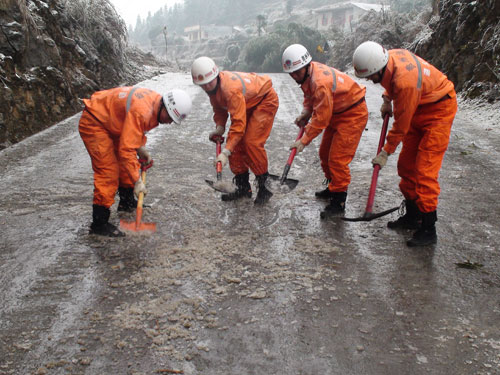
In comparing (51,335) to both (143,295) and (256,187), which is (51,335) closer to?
(143,295)

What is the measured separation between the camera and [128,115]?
133 inches

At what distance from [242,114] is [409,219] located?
6.30ft

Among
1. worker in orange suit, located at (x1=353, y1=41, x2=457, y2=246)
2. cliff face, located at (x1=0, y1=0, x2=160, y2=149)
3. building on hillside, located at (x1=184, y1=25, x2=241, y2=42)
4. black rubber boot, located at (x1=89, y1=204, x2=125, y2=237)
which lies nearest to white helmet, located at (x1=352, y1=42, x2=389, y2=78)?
worker in orange suit, located at (x1=353, y1=41, x2=457, y2=246)

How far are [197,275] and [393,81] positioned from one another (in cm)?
226

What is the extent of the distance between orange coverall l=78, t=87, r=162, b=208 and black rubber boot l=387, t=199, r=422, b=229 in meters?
2.47

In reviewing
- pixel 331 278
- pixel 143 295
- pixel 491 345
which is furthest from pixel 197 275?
pixel 491 345

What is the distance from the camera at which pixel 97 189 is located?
3680 millimetres

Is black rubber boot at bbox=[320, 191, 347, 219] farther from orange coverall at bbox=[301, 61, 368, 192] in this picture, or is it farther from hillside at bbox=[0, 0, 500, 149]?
hillside at bbox=[0, 0, 500, 149]

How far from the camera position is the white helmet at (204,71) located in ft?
13.3

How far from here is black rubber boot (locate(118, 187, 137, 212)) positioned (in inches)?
169

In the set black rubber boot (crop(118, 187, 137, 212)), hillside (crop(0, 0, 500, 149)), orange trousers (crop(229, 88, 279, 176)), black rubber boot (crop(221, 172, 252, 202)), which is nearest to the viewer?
black rubber boot (crop(118, 187, 137, 212))

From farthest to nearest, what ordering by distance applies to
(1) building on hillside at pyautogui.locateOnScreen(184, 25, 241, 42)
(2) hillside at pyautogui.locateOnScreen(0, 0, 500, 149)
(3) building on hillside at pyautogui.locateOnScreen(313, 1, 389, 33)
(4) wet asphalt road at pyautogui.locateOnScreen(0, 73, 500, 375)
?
(1) building on hillside at pyautogui.locateOnScreen(184, 25, 241, 42) → (3) building on hillside at pyautogui.locateOnScreen(313, 1, 389, 33) → (2) hillside at pyautogui.locateOnScreen(0, 0, 500, 149) → (4) wet asphalt road at pyautogui.locateOnScreen(0, 73, 500, 375)

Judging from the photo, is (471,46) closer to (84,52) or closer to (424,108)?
(424,108)

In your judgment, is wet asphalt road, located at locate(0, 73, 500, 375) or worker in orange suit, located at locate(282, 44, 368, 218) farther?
worker in orange suit, located at locate(282, 44, 368, 218)
